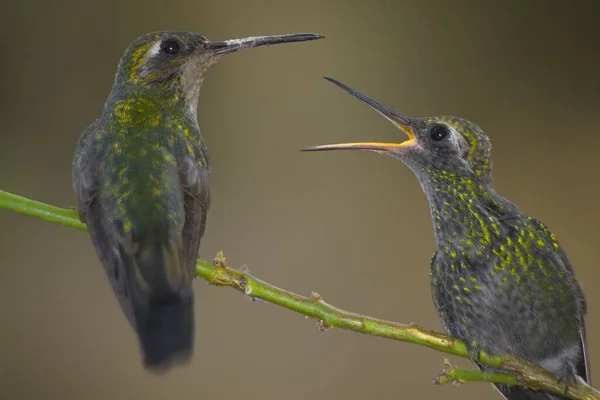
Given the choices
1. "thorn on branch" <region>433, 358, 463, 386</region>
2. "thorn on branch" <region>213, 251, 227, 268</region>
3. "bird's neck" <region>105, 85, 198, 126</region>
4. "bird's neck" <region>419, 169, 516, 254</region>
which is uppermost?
"bird's neck" <region>105, 85, 198, 126</region>

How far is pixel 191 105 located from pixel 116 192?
1.09ft

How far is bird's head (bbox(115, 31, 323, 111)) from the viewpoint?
3.49 feet

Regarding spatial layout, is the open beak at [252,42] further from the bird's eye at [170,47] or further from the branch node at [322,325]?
the branch node at [322,325]

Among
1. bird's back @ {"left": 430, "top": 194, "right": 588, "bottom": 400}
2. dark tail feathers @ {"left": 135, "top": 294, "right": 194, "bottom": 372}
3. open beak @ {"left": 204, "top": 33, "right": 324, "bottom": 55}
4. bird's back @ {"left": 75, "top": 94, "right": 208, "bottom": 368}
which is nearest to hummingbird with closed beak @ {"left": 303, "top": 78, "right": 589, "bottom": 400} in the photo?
bird's back @ {"left": 430, "top": 194, "right": 588, "bottom": 400}

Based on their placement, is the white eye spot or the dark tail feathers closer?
the dark tail feathers

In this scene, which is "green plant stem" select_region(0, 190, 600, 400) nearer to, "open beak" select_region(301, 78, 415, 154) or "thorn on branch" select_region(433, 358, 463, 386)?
"thorn on branch" select_region(433, 358, 463, 386)

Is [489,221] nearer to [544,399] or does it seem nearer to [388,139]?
[544,399]

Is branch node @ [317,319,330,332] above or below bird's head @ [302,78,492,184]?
below

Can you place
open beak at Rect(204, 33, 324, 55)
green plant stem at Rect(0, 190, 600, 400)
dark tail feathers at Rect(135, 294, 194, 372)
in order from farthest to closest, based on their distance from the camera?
open beak at Rect(204, 33, 324, 55), green plant stem at Rect(0, 190, 600, 400), dark tail feathers at Rect(135, 294, 194, 372)

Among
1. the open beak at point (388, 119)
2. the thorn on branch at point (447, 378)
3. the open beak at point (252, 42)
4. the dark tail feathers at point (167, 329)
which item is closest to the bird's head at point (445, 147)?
the open beak at point (388, 119)

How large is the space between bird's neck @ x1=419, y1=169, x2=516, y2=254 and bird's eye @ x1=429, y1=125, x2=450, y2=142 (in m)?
0.05

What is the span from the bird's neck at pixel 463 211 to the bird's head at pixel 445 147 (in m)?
0.01

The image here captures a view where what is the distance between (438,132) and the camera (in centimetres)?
110

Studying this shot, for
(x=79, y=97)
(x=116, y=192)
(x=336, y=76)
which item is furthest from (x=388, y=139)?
(x=116, y=192)
